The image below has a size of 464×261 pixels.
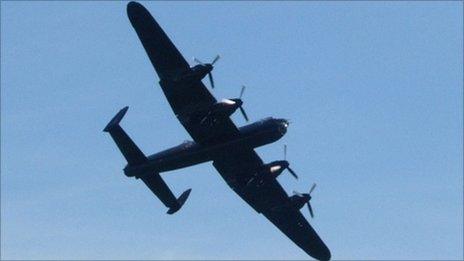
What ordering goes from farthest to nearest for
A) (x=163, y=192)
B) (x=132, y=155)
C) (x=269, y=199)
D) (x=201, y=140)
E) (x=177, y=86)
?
(x=269, y=199), (x=163, y=192), (x=132, y=155), (x=201, y=140), (x=177, y=86)

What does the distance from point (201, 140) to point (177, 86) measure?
506 centimetres

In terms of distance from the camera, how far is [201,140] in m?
59.5

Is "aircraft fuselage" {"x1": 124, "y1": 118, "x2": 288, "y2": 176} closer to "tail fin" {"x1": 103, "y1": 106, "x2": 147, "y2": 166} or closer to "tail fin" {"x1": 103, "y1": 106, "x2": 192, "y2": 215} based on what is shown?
"tail fin" {"x1": 103, "y1": 106, "x2": 192, "y2": 215}


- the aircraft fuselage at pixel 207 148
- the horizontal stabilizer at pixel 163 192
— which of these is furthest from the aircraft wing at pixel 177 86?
the horizontal stabilizer at pixel 163 192

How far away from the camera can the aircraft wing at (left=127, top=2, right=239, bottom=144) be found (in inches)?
2140

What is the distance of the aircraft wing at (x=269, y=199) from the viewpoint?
61938 mm

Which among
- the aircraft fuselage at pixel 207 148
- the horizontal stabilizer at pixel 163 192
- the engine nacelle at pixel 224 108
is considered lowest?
the horizontal stabilizer at pixel 163 192

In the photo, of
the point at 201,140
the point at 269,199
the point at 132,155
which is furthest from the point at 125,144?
the point at 269,199

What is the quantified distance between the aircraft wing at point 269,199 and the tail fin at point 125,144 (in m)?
5.78

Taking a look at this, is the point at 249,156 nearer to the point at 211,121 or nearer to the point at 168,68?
the point at 211,121

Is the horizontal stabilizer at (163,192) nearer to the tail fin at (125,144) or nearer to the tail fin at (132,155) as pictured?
the tail fin at (132,155)

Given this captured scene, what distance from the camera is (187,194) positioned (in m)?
65.9

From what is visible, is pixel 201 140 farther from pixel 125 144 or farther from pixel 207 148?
pixel 125 144

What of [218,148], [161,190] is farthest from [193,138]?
[161,190]
